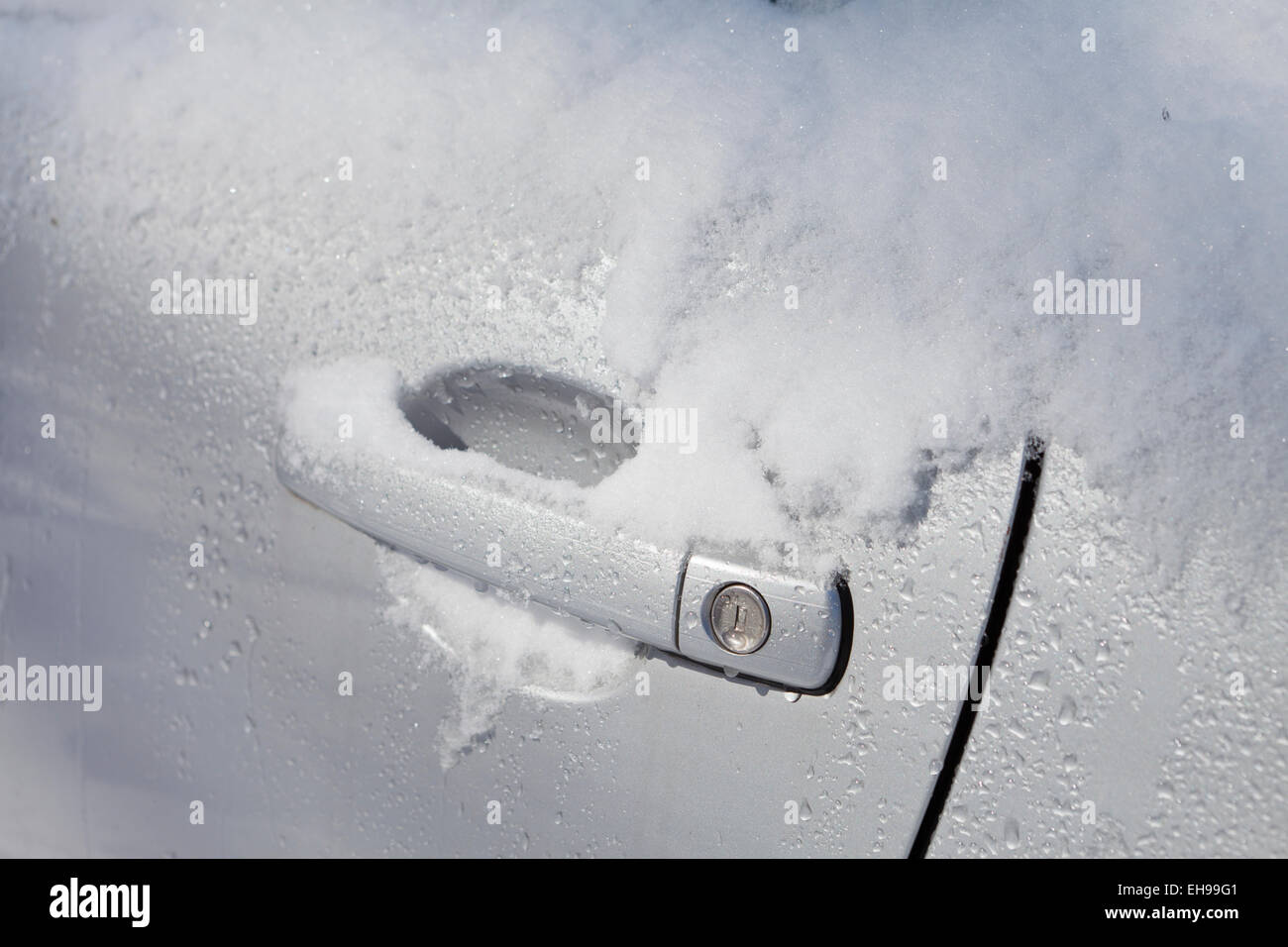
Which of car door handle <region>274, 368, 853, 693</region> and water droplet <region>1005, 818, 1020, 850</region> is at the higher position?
car door handle <region>274, 368, 853, 693</region>

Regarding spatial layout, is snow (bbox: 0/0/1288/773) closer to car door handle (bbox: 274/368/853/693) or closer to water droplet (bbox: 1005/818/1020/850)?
car door handle (bbox: 274/368/853/693)

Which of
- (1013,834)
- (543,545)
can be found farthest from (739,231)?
(1013,834)

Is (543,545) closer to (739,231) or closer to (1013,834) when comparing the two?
(739,231)

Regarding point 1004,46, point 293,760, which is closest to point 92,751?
point 293,760

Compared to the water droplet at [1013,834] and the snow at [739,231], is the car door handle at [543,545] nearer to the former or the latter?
the snow at [739,231]

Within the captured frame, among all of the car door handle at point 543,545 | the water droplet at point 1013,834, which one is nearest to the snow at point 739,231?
the car door handle at point 543,545

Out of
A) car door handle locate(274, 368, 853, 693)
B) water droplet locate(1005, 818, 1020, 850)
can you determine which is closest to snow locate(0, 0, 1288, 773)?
car door handle locate(274, 368, 853, 693)
